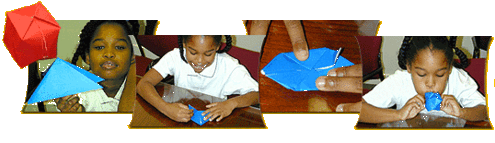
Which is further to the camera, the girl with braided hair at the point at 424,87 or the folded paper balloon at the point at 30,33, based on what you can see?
the folded paper balloon at the point at 30,33

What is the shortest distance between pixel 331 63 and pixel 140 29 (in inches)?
70.0

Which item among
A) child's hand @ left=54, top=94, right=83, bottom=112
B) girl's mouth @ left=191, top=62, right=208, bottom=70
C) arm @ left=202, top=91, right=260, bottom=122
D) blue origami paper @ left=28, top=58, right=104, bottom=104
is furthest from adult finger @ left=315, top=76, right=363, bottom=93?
child's hand @ left=54, top=94, right=83, bottom=112

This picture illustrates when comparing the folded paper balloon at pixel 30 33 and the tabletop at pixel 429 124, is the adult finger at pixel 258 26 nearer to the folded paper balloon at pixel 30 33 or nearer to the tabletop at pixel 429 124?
the tabletop at pixel 429 124

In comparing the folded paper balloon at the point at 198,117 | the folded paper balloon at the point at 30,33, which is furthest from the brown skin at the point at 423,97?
the folded paper balloon at the point at 30,33

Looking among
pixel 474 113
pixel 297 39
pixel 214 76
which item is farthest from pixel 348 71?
pixel 214 76

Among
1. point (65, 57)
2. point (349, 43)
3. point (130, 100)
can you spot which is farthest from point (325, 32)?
point (65, 57)

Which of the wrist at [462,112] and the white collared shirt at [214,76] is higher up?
the white collared shirt at [214,76]

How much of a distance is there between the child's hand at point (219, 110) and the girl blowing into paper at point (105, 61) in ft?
2.78

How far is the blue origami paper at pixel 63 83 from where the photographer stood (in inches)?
174

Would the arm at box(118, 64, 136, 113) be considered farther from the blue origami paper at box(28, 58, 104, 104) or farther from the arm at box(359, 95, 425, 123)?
the arm at box(359, 95, 425, 123)

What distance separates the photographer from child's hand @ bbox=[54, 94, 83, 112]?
446 centimetres

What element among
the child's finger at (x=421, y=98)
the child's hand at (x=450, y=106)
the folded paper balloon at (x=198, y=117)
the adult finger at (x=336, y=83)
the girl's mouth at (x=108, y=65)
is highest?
the girl's mouth at (x=108, y=65)

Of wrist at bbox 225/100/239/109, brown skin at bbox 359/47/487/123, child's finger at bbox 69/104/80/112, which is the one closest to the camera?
brown skin at bbox 359/47/487/123

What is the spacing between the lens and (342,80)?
4.46 meters
